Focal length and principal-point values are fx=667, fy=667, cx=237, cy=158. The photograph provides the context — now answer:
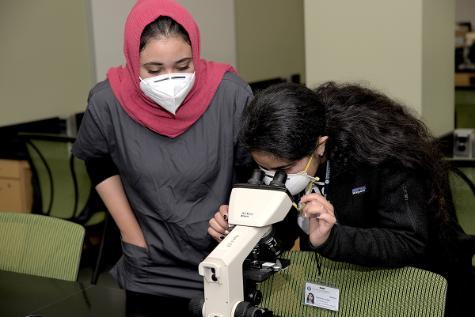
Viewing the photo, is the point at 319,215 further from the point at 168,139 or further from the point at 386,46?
the point at 386,46

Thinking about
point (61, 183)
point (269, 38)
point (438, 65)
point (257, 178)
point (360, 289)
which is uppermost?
point (269, 38)

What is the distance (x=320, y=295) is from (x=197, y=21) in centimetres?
294

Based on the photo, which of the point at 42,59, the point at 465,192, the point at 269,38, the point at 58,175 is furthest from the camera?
the point at 269,38

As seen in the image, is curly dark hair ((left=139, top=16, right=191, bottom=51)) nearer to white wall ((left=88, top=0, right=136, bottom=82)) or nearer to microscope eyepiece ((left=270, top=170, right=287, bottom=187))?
microscope eyepiece ((left=270, top=170, right=287, bottom=187))

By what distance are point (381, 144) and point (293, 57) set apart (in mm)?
4020

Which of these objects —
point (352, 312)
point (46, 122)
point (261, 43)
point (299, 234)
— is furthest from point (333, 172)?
point (261, 43)

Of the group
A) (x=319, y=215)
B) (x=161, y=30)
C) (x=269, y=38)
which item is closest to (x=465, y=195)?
(x=319, y=215)

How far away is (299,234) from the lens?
1655mm

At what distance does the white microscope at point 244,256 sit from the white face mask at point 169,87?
412 millimetres

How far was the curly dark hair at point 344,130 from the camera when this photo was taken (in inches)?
53.2

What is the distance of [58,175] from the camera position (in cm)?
330

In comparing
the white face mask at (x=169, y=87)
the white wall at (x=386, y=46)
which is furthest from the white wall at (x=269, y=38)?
the white face mask at (x=169, y=87)

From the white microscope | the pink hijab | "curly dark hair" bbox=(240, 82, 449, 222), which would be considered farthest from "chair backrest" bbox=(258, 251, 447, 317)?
the pink hijab

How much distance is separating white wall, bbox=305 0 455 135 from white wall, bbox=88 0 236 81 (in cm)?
Answer: 145
